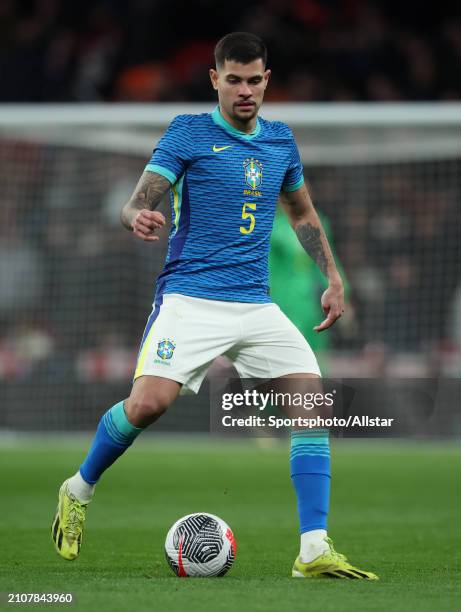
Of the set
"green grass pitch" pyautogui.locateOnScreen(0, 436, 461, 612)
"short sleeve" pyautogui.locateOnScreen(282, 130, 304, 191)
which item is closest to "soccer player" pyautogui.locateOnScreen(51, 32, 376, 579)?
"short sleeve" pyautogui.locateOnScreen(282, 130, 304, 191)

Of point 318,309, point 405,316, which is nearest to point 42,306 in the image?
point 318,309

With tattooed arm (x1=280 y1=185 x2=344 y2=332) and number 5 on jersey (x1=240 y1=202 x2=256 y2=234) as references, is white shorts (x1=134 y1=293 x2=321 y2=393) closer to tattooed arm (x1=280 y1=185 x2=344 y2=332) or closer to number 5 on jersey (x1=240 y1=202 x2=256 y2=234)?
number 5 on jersey (x1=240 y1=202 x2=256 y2=234)

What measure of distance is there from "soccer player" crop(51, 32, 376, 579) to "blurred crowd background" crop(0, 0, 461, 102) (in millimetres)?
12108

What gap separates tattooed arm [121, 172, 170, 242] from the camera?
5.03 meters

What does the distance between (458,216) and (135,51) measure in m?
6.54

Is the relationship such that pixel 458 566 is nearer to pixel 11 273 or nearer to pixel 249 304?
pixel 249 304

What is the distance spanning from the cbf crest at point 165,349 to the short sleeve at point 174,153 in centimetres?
63

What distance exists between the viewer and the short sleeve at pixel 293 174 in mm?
5812

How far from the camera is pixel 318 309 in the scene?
14781 mm

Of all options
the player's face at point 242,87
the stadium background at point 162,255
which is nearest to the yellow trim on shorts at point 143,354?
the stadium background at point 162,255

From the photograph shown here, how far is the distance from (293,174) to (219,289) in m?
0.67

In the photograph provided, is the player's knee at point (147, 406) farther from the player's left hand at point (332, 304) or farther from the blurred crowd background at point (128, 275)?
the blurred crowd background at point (128, 275)

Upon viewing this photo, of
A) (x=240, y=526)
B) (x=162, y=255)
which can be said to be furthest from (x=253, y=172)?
(x=162, y=255)

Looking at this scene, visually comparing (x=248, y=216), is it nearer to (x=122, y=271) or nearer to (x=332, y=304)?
(x=332, y=304)
